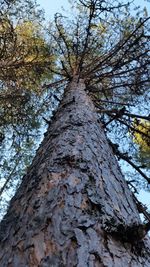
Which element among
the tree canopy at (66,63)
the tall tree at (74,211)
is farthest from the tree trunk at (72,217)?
the tree canopy at (66,63)

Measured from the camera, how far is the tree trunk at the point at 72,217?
4.52 ft

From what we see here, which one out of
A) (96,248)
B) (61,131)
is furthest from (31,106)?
(96,248)

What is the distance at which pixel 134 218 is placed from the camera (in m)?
1.97

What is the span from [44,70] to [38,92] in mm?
553

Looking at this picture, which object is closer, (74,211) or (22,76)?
(74,211)

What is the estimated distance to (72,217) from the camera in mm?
1604

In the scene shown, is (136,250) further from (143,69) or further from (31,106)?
(31,106)

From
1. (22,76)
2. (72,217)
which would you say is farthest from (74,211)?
(22,76)

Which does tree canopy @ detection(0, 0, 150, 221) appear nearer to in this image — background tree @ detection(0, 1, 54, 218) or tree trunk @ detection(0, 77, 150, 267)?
Result: background tree @ detection(0, 1, 54, 218)

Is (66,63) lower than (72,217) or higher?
higher

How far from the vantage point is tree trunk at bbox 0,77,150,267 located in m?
1.38

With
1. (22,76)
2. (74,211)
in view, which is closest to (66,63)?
(22,76)

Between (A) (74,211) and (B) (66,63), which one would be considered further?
(B) (66,63)

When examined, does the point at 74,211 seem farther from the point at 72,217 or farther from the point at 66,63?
the point at 66,63
